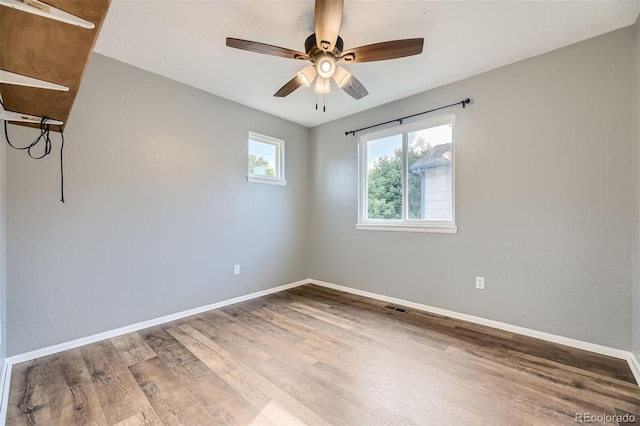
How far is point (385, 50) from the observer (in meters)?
1.81

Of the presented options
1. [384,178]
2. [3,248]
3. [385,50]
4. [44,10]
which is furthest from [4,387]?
[384,178]

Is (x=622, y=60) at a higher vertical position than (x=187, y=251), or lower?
higher

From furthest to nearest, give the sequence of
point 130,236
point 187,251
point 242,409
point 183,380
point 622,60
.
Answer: point 187,251 < point 130,236 < point 622,60 < point 183,380 < point 242,409

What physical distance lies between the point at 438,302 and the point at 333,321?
1199 mm

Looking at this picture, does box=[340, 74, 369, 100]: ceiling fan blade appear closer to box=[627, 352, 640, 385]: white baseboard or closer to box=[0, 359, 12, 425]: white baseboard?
box=[627, 352, 640, 385]: white baseboard

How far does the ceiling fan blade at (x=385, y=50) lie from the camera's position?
1729 mm

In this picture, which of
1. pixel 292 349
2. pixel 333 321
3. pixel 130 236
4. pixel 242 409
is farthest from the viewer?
pixel 333 321

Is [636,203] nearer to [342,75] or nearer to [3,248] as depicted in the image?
[342,75]

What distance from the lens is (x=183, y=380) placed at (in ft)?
5.83

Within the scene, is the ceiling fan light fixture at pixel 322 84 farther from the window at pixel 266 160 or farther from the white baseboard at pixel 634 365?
the white baseboard at pixel 634 365

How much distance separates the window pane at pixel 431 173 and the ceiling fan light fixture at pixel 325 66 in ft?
5.39

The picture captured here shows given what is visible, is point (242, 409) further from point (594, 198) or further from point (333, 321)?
point (594, 198)

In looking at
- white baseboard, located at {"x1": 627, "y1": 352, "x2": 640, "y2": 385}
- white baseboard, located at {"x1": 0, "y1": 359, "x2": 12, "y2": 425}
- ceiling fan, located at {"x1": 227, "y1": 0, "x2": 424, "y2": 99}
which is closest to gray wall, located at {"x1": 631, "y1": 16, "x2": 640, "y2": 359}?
white baseboard, located at {"x1": 627, "y1": 352, "x2": 640, "y2": 385}

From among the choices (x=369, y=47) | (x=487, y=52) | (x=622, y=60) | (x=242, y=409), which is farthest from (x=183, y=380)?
(x=622, y=60)
